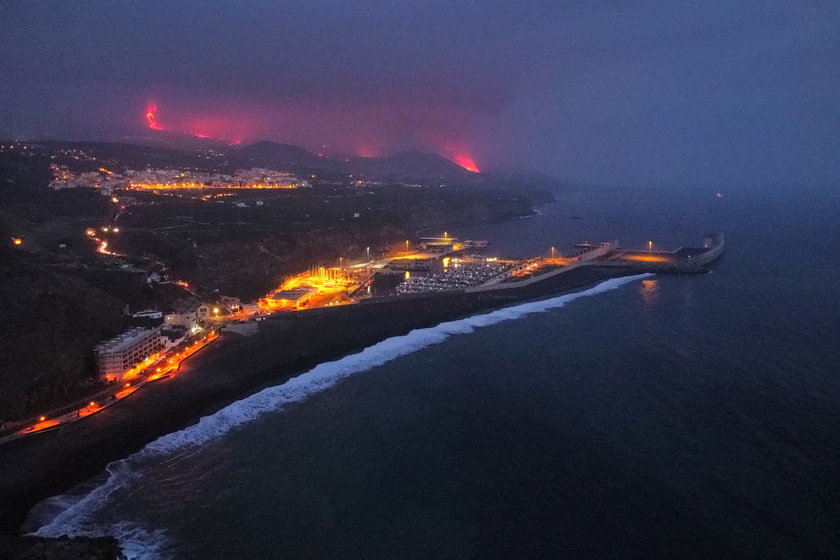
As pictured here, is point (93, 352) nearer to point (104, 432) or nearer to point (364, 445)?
point (104, 432)

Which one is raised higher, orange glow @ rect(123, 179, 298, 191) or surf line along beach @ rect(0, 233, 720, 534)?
orange glow @ rect(123, 179, 298, 191)

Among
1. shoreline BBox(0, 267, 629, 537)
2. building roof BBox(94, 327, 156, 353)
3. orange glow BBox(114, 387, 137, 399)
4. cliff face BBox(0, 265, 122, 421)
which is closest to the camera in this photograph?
shoreline BBox(0, 267, 629, 537)

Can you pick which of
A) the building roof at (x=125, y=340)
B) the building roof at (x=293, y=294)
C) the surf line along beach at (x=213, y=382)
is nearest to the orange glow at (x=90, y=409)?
the surf line along beach at (x=213, y=382)

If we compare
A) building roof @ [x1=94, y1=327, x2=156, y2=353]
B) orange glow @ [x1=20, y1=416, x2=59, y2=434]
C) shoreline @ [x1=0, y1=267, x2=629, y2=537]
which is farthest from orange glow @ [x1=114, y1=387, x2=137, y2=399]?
orange glow @ [x1=20, y1=416, x2=59, y2=434]

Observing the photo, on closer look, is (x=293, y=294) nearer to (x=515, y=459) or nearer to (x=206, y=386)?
(x=206, y=386)

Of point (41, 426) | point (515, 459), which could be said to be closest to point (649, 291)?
point (515, 459)

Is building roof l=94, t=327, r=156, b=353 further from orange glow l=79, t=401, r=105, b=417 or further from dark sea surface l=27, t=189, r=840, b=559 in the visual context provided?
dark sea surface l=27, t=189, r=840, b=559
